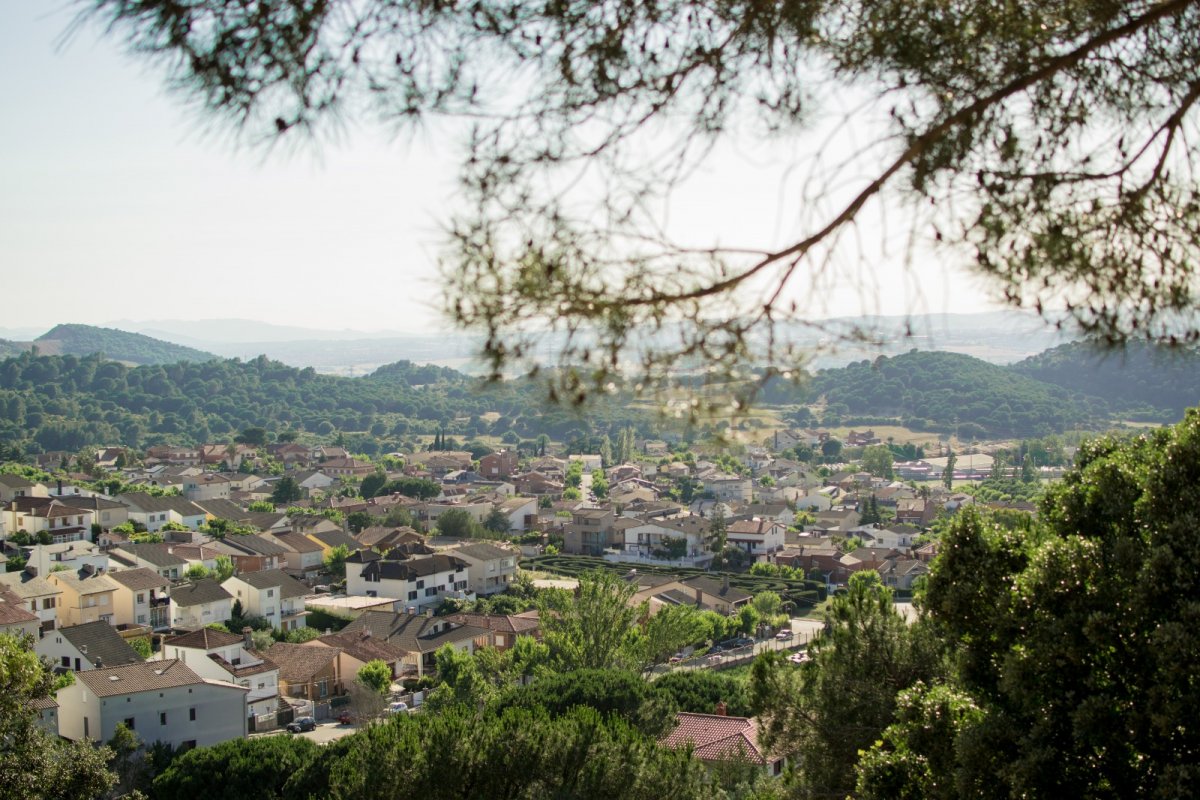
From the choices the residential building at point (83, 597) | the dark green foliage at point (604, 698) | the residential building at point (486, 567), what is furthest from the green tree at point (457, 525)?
the dark green foliage at point (604, 698)

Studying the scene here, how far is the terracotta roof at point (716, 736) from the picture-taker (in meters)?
11.8

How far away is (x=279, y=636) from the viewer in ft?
75.7

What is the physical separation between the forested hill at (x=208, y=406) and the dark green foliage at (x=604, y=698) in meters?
52.0

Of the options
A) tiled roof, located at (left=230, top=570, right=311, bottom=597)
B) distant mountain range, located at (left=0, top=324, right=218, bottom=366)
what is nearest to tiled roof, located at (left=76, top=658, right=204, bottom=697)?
tiled roof, located at (left=230, top=570, right=311, bottom=597)

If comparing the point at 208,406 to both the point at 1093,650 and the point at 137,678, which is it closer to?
the point at 137,678

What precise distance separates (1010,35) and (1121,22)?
0.28m

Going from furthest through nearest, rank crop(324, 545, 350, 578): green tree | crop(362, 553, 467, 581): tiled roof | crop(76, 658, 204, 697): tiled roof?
crop(324, 545, 350, 578): green tree → crop(362, 553, 467, 581): tiled roof → crop(76, 658, 204, 697): tiled roof

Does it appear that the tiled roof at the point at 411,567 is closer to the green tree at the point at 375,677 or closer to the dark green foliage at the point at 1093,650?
the green tree at the point at 375,677

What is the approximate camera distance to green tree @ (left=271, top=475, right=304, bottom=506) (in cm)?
4512

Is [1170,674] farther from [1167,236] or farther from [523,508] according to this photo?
[523,508]

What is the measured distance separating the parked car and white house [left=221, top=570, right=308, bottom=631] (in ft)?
21.4

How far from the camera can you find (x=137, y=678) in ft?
51.2

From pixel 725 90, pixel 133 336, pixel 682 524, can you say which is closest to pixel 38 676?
pixel 725 90

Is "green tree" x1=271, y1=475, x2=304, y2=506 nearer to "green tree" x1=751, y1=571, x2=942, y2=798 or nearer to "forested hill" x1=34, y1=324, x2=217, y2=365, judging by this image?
"green tree" x1=751, y1=571, x2=942, y2=798
